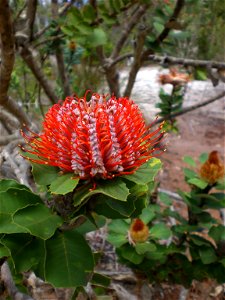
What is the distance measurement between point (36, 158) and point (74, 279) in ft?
0.80

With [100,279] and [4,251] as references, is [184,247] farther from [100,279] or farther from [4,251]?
[4,251]

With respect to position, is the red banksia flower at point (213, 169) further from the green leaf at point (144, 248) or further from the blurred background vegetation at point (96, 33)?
the blurred background vegetation at point (96, 33)

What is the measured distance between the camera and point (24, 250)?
2.47 ft

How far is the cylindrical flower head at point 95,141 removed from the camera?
674 mm

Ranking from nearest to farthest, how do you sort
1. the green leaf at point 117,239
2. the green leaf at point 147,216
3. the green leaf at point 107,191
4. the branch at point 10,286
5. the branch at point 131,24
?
the green leaf at point 107,191 → the branch at point 10,286 → the green leaf at point 117,239 → the green leaf at point 147,216 → the branch at point 131,24

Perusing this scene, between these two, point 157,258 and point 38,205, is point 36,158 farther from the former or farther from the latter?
point 157,258

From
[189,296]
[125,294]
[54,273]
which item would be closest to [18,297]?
[54,273]

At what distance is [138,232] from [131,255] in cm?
9

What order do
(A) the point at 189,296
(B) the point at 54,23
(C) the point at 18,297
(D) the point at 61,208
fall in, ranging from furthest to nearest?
1. (B) the point at 54,23
2. (A) the point at 189,296
3. (C) the point at 18,297
4. (D) the point at 61,208

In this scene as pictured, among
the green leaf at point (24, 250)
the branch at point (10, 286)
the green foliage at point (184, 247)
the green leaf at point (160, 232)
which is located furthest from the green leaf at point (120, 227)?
the green leaf at point (24, 250)

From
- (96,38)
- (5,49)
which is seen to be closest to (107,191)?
(5,49)

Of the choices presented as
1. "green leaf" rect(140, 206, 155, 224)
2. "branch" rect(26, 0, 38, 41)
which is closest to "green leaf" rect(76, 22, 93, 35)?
"branch" rect(26, 0, 38, 41)

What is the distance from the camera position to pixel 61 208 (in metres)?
0.77

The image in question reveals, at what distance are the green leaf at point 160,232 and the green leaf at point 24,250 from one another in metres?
0.78
